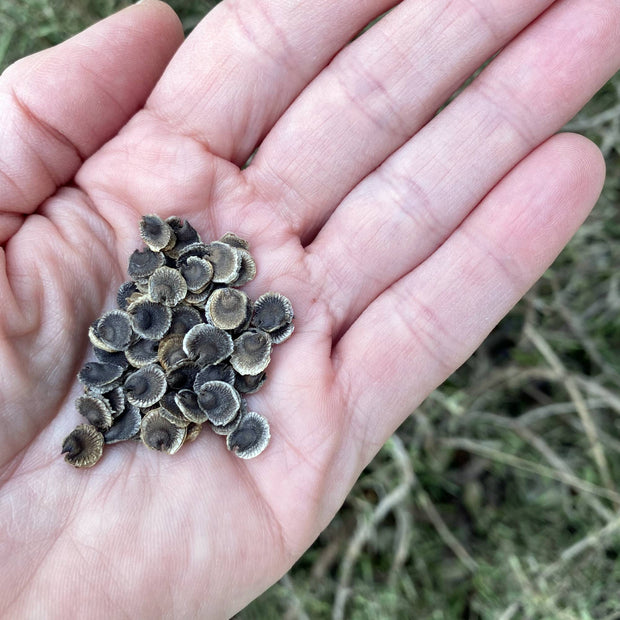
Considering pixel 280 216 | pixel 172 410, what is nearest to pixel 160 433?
pixel 172 410

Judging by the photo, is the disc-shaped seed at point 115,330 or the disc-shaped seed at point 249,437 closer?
the disc-shaped seed at point 249,437

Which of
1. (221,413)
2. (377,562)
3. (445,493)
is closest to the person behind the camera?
(221,413)

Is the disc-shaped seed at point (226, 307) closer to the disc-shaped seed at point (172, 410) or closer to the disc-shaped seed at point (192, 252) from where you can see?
the disc-shaped seed at point (192, 252)

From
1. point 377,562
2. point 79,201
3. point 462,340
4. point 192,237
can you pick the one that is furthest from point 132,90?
point 377,562

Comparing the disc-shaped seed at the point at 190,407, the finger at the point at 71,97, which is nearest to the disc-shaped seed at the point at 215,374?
the disc-shaped seed at the point at 190,407

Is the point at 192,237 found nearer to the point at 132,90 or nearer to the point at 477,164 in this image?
the point at 132,90

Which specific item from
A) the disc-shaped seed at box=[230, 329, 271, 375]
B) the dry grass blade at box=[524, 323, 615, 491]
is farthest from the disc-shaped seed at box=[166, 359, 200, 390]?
the dry grass blade at box=[524, 323, 615, 491]

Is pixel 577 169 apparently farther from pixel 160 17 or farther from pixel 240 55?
pixel 160 17
